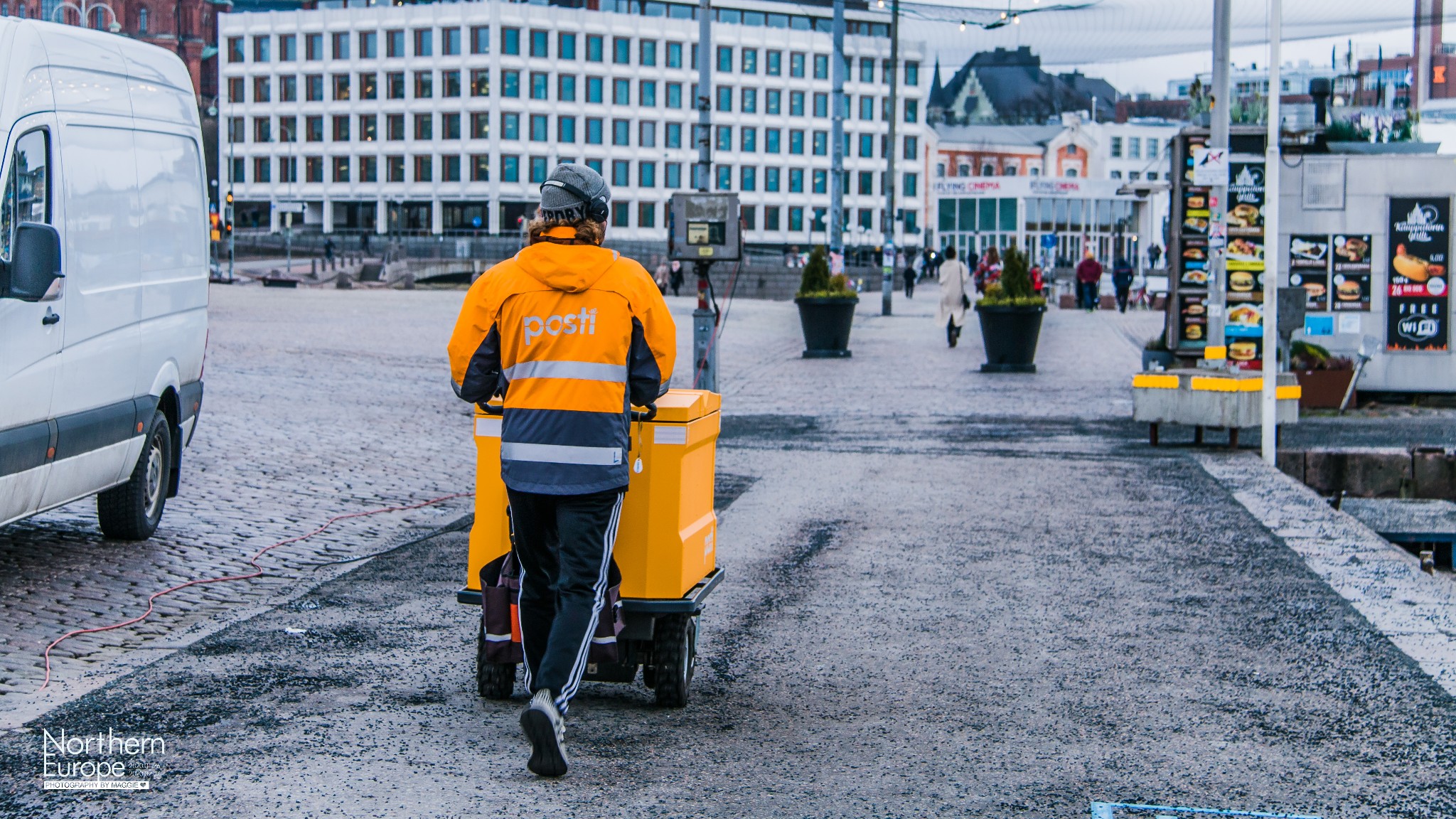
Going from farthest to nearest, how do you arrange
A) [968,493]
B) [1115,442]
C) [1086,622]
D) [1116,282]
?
1. [1116,282]
2. [1115,442]
3. [968,493]
4. [1086,622]

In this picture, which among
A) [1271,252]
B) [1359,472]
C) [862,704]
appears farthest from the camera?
[1359,472]

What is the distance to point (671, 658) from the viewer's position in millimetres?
5660

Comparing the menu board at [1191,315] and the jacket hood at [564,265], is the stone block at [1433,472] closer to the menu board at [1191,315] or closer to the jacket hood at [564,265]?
the menu board at [1191,315]

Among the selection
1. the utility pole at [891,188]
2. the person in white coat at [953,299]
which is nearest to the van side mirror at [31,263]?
the person in white coat at [953,299]

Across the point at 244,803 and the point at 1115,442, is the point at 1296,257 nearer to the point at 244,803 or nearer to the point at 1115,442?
the point at 1115,442

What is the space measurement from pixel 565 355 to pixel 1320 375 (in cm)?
1462

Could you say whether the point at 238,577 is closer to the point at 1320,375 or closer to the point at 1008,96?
the point at 1320,375

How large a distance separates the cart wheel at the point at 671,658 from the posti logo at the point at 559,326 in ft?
3.80

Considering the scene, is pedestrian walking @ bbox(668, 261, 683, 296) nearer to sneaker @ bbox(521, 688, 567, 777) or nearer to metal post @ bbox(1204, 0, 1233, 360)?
metal post @ bbox(1204, 0, 1233, 360)

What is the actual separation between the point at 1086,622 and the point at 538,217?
347 cm

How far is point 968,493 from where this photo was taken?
38.5ft

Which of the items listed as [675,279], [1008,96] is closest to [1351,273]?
[675,279]

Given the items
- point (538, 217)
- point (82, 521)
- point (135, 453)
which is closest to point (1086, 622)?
point (538, 217)

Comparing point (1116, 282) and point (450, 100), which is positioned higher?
point (450, 100)
